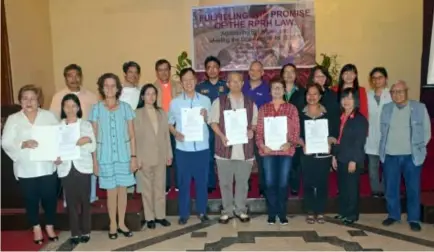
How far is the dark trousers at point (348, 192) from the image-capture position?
14.0ft

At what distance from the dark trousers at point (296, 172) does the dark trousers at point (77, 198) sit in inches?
82.0

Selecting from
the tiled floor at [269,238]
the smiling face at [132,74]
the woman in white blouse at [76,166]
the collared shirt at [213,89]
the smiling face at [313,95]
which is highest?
the smiling face at [132,74]

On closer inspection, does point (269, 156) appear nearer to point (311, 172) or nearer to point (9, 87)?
point (311, 172)

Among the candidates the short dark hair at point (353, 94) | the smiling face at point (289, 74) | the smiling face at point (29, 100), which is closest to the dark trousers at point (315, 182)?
the short dark hair at point (353, 94)

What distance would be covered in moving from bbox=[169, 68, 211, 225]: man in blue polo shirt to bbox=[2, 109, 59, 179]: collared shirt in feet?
3.95

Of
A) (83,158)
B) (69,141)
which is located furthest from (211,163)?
(69,141)

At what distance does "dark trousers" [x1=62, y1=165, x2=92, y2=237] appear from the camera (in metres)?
3.86

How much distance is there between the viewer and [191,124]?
13.9ft

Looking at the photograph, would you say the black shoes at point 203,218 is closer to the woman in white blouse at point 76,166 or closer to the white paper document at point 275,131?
the white paper document at point 275,131

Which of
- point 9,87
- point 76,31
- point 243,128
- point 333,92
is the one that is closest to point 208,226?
point 243,128

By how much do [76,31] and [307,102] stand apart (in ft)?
16.3

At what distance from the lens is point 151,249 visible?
3805 mm

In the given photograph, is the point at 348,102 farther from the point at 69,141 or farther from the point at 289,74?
the point at 69,141

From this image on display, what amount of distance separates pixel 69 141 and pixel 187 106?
1152 millimetres
